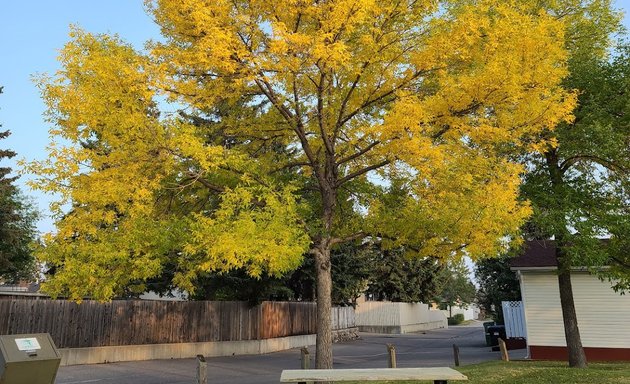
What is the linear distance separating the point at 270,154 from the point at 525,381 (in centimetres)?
782

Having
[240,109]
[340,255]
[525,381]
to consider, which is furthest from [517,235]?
[340,255]

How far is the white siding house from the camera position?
55.4 ft

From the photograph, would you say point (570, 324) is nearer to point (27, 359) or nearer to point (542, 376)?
point (542, 376)

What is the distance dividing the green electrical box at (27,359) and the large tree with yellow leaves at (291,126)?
197 centimetres

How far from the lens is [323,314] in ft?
32.2

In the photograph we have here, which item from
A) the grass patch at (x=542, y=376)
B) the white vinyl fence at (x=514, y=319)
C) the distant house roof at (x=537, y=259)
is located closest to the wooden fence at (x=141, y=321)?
the white vinyl fence at (x=514, y=319)

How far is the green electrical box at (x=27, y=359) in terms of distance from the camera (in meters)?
5.35

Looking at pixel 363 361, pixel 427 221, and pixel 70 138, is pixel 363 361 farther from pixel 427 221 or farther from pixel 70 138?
pixel 70 138

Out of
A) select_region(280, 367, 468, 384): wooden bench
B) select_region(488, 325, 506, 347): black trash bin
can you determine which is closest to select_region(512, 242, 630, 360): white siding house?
select_region(488, 325, 506, 347): black trash bin

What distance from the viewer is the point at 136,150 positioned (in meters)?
8.23

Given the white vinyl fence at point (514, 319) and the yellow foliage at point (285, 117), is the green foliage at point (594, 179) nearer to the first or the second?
the yellow foliage at point (285, 117)

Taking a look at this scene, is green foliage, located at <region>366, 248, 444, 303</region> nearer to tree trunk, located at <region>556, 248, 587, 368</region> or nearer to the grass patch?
tree trunk, located at <region>556, 248, 587, 368</region>

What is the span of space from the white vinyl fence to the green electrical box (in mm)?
20912

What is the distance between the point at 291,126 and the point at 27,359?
6.69 m
